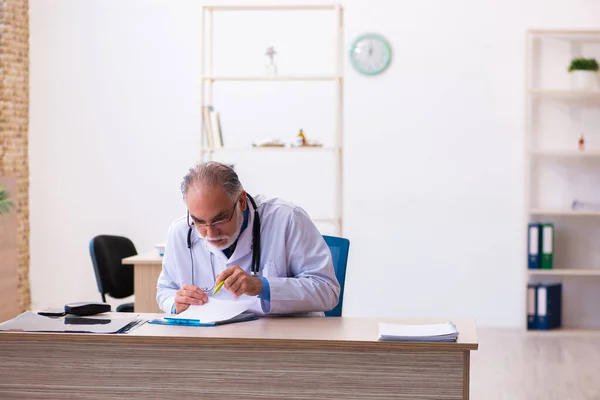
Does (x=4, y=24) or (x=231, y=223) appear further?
(x=4, y=24)

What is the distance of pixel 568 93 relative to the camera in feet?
20.1

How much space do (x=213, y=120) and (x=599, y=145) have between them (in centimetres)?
287

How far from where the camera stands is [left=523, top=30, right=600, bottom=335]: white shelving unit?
628 cm

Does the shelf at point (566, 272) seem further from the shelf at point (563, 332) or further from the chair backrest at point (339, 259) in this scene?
the chair backrest at point (339, 259)

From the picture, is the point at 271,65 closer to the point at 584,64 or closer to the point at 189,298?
the point at 584,64

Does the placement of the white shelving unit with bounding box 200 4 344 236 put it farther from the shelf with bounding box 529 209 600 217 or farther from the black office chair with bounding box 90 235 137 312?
the shelf with bounding box 529 209 600 217

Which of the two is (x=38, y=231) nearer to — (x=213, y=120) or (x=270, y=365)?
(x=213, y=120)

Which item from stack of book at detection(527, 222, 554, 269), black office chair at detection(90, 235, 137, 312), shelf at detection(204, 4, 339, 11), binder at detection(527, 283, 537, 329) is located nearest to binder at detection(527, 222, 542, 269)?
stack of book at detection(527, 222, 554, 269)

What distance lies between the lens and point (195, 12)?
6.52 meters

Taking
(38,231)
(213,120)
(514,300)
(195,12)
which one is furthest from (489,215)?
(38,231)

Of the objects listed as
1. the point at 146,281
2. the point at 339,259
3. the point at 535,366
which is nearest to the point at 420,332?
the point at 339,259

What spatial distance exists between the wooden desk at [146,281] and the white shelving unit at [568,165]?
3115 millimetres

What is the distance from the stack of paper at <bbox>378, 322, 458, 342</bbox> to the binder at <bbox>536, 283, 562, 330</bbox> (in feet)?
12.8

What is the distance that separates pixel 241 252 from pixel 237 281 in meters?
0.27
